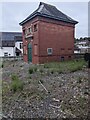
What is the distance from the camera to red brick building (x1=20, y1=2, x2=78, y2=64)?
19828 mm

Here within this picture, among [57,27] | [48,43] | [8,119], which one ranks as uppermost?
[57,27]

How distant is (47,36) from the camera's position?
20359 mm

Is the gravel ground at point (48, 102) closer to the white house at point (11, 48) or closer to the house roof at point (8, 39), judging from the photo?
the white house at point (11, 48)

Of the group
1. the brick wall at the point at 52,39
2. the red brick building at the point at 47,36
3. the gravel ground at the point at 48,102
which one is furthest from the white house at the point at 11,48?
the gravel ground at the point at 48,102

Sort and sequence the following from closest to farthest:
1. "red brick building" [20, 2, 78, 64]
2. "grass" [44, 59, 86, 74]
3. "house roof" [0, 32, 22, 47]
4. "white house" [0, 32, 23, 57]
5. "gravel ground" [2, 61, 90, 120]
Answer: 1. "gravel ground" [2, 61, 90, 120]
2. "grass" [44, 59, 86, 74]
3. "red brick building" [20, 2, 78, 64]
4. "white house" [0, 32, 23, 57]
5. "house roof" [0, 32, 22, 47]

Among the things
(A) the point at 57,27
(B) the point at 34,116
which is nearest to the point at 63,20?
(A) the point at 57,27

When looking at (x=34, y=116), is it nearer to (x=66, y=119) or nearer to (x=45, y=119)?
(x=45, y=119)

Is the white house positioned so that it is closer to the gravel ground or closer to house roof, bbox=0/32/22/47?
house roof, bbox=0/32/22/47

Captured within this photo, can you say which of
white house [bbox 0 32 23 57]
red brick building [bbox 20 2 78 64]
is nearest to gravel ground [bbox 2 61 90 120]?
red brick building [bbox 20 2 78 64]

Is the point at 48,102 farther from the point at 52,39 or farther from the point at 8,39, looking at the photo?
the point at 8,39

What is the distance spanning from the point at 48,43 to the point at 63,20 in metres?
3.68

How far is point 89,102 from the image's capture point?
19.2 ft

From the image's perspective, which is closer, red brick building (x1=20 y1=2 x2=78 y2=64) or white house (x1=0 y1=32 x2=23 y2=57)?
red brick building (x1=20 y1=2 x2=78 y2=64)

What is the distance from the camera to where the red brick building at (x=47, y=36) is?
19.8 metres
